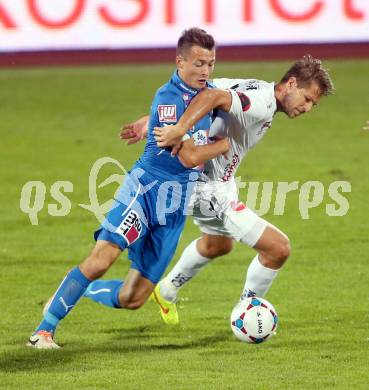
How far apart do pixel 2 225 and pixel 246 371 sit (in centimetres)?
614

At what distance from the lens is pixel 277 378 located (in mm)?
7484

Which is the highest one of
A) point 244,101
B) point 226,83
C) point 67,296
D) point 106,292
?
point 244,101

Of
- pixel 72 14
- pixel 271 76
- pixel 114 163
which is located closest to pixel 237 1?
pixel 271 76

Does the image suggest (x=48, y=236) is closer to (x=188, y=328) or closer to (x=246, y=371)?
(x=188, y=328)

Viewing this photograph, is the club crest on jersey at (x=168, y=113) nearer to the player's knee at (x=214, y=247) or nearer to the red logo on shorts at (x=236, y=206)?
the red logo on shorts at (x=236, y=206)

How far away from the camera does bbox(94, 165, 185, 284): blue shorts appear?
8.06m

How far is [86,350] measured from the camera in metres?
8.28

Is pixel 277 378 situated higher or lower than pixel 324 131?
higher

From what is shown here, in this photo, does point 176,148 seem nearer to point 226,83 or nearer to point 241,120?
point 241,120

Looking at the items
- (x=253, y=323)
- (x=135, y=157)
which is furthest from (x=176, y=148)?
(x=135, y=157)

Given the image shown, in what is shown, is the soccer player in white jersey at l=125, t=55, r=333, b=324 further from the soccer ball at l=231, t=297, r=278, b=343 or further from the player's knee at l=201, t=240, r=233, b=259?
the soccer ball at l=231, t=297, r=278, b=343

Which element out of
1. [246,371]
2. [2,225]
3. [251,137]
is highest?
[251,137]

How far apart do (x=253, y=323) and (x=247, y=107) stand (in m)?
1.47

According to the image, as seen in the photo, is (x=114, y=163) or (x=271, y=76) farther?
(x=271, y=76)
